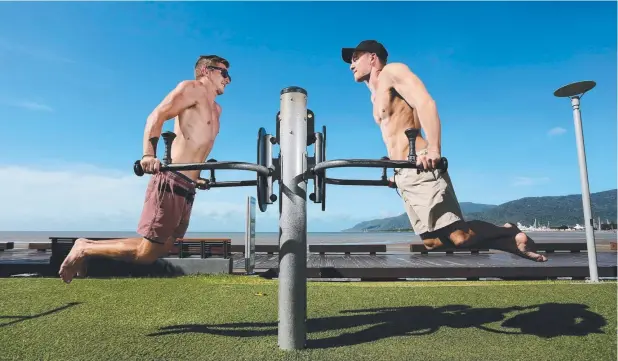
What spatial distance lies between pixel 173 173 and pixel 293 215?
1.50 meters

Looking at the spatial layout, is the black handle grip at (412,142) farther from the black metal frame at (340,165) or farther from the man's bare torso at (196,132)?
the man's bare torso at (196,132)

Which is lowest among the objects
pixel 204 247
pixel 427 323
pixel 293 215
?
pixel 427 323

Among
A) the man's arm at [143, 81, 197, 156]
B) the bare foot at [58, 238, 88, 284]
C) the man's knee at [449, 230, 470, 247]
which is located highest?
the man's arm at [143, 81, 197, 156]

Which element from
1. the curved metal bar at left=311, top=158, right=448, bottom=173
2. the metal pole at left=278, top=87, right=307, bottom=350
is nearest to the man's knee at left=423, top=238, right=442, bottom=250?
the curved metal bar at left=311, top=158, right=448, bottom=173

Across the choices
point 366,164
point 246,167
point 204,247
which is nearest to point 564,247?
point 204,247

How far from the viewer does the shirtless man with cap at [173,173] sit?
379 centimetres

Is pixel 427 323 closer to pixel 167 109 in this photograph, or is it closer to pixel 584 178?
pixel 167 109

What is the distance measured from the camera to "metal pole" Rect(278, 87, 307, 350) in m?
4.85

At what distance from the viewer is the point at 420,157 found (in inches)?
141

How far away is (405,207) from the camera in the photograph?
3.98 metres

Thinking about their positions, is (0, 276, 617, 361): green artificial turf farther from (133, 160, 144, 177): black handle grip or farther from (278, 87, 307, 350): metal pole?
(133, 160, 144, 177): black handle grip

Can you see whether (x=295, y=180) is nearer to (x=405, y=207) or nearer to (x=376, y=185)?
(x=376, y=185)

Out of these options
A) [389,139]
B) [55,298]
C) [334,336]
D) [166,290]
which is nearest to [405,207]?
[389,139]

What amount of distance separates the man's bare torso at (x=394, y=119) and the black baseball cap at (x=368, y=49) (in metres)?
0.39
